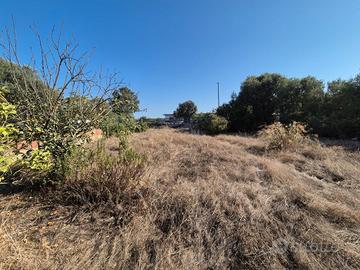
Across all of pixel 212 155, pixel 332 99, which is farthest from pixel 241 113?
pixel 212 155

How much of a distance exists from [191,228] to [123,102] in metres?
2.15

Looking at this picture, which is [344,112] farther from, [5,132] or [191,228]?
[5,132]

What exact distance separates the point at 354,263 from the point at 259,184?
1.50 metres

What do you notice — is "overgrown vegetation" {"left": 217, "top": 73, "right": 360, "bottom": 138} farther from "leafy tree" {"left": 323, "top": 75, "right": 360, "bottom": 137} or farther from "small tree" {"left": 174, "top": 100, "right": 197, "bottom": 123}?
"small tree" {"left": 174, "top": 100, "right": 197, "bottom": 123}

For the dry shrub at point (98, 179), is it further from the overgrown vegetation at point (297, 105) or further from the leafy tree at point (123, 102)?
the overgrown vegetation at point (297, 105)

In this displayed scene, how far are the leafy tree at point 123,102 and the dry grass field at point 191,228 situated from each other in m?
1.17

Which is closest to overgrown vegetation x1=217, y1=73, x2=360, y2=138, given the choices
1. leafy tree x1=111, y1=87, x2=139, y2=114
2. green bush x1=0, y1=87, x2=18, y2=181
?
leafy tree x1=111, y1=87, x2=139, y2=114

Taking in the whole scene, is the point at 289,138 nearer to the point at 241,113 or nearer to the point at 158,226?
the point at 158,226

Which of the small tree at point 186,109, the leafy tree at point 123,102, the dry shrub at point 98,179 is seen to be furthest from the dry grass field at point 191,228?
the small tree at point 186,109

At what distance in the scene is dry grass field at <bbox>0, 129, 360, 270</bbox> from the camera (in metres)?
1.55

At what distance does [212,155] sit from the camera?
184 inches

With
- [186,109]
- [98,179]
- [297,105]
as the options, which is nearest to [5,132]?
[98,179]

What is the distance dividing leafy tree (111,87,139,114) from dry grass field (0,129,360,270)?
46.0 inches

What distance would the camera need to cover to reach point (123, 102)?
314 centimetres
